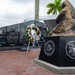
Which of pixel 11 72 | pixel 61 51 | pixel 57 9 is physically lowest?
pixel 11 72

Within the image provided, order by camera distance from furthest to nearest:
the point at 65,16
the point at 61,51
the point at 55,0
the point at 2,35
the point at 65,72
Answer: the point at 55,0 < the point at 2,35 < the point at 65,16 < the point at 61,51 < the point at 65,72

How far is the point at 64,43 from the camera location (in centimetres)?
952

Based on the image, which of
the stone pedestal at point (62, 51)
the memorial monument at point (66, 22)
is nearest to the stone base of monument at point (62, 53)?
the stone pedestal at point (62, 51)

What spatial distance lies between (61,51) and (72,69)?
1.06 m

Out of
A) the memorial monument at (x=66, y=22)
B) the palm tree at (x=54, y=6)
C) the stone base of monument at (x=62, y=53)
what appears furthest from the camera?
the palm tree at (x=54, y=6)

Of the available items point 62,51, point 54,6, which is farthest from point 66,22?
point 54,6

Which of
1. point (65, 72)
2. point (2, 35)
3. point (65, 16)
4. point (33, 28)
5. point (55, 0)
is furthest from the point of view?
point (55, 0)

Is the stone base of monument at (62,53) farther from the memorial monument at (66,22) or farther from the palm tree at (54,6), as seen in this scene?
the palm tree at (54,6)

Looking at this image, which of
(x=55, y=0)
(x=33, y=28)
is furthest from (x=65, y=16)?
(x=55, y=0)

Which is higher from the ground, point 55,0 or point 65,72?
point 55,0

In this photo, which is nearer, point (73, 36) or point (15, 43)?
point (73, 36)

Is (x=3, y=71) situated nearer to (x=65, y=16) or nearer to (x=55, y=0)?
(x=65, y=16)

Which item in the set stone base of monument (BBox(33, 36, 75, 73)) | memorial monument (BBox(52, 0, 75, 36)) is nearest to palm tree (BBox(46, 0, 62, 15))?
memorial monument (BBox(52, 0, 75, 36))

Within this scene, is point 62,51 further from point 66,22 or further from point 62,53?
point 66,22
